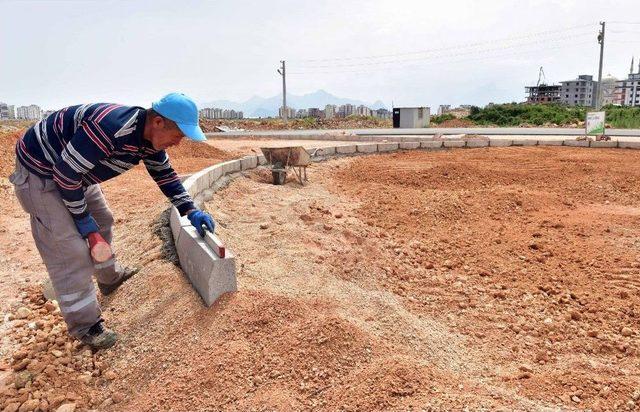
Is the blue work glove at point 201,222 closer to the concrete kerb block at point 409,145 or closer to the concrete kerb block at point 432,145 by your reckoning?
the concrete kerb block at point 409,145

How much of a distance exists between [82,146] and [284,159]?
506 centimetres

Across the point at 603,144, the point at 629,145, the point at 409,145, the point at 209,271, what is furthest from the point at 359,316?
the point at 629,145

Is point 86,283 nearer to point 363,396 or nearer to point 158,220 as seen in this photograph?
point 363,396

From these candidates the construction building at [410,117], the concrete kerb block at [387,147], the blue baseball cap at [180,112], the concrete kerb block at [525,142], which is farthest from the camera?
the construction building at [410,117]

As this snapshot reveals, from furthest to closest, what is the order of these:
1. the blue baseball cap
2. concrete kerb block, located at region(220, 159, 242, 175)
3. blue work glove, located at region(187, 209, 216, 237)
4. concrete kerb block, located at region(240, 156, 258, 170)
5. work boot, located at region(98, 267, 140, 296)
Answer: concrete kerb block, located at region(240, 156, 258, 170) → concrete kerb block, located at region(220, 159, 242, 175) → work boot, located at region(98, 267, 140, 296) → blue work glove, located at region(187, 209, 216, 237) → the blue baseball cap

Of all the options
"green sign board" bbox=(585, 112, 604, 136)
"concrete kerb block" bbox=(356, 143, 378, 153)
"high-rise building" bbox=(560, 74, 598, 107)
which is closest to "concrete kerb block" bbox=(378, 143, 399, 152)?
"concrete kerb block" bbox=(356, 143, 378, 153)

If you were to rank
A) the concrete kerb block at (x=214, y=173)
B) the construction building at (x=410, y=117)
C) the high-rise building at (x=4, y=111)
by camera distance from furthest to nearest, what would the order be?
1. the high-rise building at (x=4, y=111)
2. the construction building at (x=410, y=117)
3. the concrete kerb block at (x=214, y=173)

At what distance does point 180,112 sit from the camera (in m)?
2.45

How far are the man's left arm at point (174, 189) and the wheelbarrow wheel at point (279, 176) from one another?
13.8 ft

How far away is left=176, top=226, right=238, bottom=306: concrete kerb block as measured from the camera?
274 cm

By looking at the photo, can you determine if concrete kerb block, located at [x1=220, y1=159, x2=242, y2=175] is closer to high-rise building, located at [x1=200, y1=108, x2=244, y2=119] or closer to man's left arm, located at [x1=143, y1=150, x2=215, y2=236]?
man's left arm, located at [x1=143, y1=150, x2=215, y2=236]

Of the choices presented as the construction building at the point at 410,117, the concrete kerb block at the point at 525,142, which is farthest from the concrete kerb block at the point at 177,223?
the construction building at the point at 410,117

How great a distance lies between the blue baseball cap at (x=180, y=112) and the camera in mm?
2445

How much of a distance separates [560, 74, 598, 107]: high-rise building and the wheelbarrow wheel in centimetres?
8587
